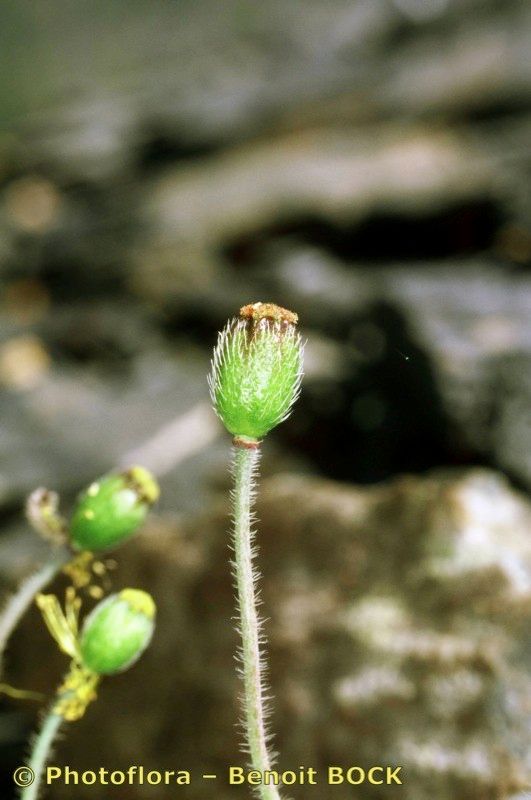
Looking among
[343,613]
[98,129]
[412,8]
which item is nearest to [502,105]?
A: [412,8]

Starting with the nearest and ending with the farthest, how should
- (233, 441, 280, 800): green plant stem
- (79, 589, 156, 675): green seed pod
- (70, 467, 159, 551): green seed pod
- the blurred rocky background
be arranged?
(233, 441, 280, 800): green plant stem → (79, 589, 156, 675): green seed pod → (70, 467, 159, 551): green seed pod → the blurred rocky background

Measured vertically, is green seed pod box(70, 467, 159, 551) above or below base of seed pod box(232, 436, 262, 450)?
above

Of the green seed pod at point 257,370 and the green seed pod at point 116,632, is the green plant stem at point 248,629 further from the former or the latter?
the green seed pod at point 116,632

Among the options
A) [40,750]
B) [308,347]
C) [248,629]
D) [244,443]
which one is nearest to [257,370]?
[244,443]

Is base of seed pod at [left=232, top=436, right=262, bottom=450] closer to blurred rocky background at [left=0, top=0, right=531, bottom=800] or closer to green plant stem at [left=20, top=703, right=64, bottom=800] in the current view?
green plant stem at [left=20, top=703, right=64, bottom=800]

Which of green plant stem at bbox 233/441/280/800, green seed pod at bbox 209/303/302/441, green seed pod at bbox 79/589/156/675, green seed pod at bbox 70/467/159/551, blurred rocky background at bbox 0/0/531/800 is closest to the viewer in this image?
green plant stem at bbox 233/441/280/800

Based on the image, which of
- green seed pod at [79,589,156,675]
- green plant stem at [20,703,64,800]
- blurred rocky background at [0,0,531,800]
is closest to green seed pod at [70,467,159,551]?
green seed pod at [79,589,156,675]
